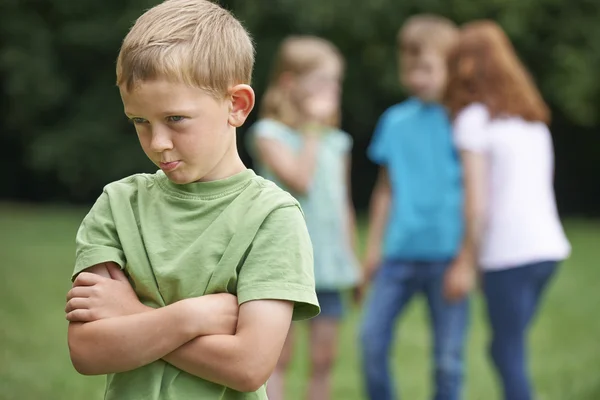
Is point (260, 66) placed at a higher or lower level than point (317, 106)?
lower

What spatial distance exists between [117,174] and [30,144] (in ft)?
7.45

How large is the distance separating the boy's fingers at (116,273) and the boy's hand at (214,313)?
165 millimetres

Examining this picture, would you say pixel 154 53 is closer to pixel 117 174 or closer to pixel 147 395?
pixel 147 395

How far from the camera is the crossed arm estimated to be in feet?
6.31

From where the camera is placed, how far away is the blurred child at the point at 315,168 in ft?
16.1

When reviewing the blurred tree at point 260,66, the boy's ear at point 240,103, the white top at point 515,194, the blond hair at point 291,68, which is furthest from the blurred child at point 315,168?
the blurred tree at point 260,66

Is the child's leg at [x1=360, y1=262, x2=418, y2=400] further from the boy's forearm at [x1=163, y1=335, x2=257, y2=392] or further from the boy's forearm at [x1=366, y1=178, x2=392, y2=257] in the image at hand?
the boy's forearm at [x1=163, y1=335, x2=257, y2=392]

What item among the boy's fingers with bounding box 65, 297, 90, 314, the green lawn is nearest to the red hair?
the green lawn

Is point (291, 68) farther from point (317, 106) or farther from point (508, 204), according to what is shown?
point (508, 204)

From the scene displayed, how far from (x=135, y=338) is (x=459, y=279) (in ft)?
9.47

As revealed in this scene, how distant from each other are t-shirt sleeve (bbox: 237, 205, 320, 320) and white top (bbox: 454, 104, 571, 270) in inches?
101

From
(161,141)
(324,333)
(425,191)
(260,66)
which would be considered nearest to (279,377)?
(324,333)

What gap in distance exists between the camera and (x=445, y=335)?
4703 mm

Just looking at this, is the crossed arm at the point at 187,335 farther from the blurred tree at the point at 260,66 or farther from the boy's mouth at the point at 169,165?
the blurred tree at the point at 260,66
